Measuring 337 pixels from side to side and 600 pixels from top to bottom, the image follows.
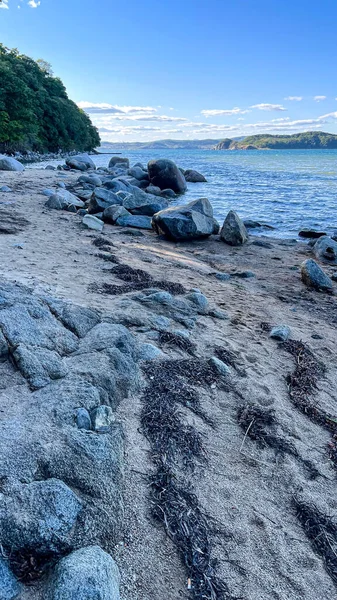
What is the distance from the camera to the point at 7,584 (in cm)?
143

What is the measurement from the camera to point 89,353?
9.71 feet

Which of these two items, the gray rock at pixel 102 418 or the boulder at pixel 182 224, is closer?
the gray rock at pixel 102 418

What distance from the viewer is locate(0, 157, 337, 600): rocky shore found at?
5.44 ft

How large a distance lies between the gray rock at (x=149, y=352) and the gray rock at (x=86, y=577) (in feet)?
5.82

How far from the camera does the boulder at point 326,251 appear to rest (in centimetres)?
875

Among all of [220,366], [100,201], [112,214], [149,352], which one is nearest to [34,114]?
[100,201]

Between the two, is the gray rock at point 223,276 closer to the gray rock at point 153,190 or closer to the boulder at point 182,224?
the boulder at point 182,224

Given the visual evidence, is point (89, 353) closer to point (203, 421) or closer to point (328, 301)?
point (203, 421)

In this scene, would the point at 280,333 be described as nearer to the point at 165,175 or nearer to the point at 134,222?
the point at 134,222

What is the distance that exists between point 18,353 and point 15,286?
1086mm

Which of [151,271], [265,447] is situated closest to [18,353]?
[265,447]

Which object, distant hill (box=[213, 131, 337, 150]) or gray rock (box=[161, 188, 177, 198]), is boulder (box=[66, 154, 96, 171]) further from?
distant hill (box=[213, 131, 337, 150])

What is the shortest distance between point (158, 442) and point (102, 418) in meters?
0.39

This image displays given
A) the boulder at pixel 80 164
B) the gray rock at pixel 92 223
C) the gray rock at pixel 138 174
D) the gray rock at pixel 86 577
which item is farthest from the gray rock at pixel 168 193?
the gray rock at pixel 86 577
